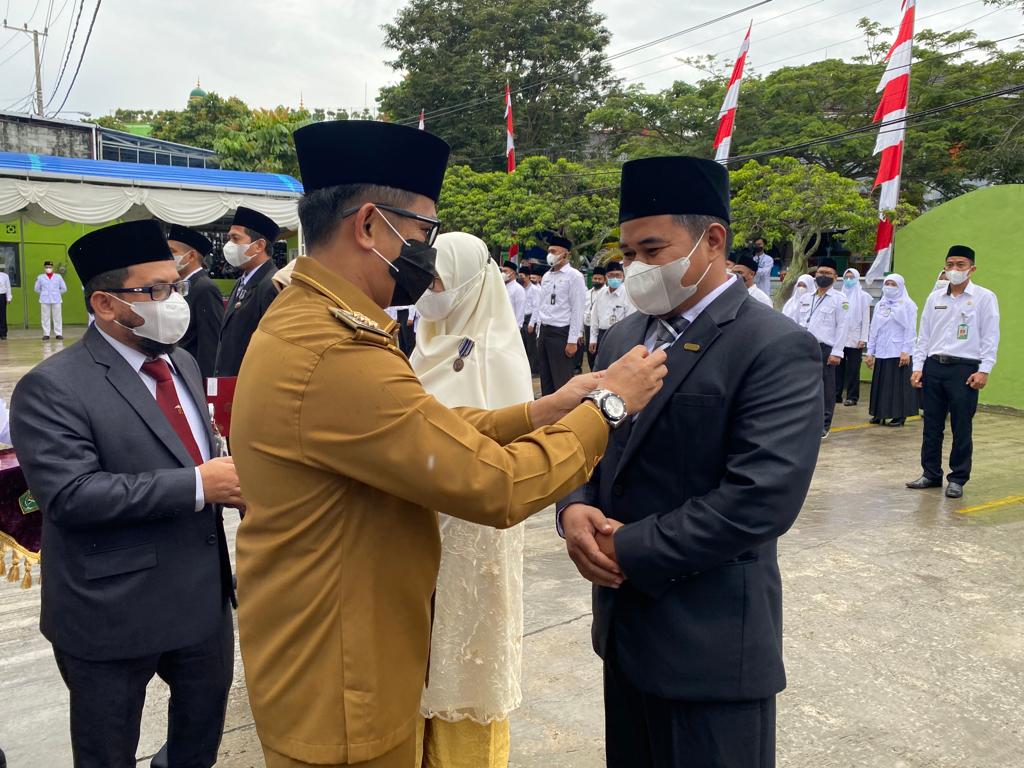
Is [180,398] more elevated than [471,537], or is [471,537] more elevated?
[180,398]

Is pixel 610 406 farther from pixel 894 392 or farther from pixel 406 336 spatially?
pixel 894 392

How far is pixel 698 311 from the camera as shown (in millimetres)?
1945

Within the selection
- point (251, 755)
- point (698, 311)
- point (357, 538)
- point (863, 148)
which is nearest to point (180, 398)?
point (357, 538)

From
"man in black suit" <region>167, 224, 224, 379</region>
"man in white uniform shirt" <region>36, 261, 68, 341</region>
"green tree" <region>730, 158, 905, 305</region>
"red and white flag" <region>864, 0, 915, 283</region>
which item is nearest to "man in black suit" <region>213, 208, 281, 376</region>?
"man in black suit" <region>167, 224, 224, 379</region>

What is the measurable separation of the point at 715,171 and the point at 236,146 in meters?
30.2

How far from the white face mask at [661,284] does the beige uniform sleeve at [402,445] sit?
0.65 meters

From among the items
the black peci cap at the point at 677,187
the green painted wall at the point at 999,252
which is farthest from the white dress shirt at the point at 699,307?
the green painted wall at the point at 999,252

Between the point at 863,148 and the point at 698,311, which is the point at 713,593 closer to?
the point at 698,311

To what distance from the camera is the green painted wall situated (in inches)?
412

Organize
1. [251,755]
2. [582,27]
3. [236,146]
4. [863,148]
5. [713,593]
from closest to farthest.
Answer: [713,593] < [251,755] < [863,148] < [582,27] < [236,146]

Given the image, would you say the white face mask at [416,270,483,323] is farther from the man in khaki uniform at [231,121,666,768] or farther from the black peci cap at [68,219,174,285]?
the man in khaki uniform at [231,121,666,768]

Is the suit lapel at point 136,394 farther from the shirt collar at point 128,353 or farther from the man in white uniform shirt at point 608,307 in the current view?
the man in white uniform shirt at point 608,307

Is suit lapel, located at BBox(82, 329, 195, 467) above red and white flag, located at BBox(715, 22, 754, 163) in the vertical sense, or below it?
below

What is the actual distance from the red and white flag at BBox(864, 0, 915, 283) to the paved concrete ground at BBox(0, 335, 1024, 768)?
6909mm
